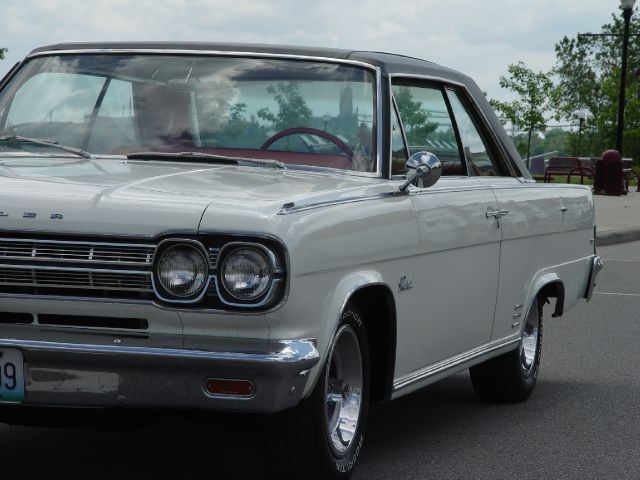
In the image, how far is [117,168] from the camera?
5391 millimetres

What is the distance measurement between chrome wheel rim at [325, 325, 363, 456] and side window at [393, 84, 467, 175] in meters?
1.29

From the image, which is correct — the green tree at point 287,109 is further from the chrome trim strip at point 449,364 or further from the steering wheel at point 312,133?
the chrome trim strip at point 449,364

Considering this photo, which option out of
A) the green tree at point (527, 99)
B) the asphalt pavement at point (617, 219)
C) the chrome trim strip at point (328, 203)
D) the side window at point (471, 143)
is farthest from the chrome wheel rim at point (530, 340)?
the green tree at point (527, 99)

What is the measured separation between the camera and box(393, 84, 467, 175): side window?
6285 millimetres

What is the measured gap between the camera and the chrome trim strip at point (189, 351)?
4.44m

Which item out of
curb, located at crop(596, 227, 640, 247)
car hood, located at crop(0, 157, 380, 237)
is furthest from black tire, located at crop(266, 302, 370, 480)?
curb, located at crop(596, 227, 640, 247)

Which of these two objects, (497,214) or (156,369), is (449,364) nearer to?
(497,214)

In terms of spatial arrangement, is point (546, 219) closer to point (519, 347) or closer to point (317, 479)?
point (519, 347)

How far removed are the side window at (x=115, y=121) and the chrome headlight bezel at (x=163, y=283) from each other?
5.01ft

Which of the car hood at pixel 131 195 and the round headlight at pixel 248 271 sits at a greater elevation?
the car hood at pixel 131 195

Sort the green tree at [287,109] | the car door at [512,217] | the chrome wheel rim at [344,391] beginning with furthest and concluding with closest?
the car door at [512,217] < the green tree at [287,109] < the chrome wheel rim at [344,391]

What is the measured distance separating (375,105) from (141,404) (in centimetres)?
201

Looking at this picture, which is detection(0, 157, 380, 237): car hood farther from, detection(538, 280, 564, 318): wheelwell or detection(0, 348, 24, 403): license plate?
detection(538, 280, 564, 318): wheelwell

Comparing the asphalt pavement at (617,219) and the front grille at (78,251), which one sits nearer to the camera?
the front grille at (78,251)
